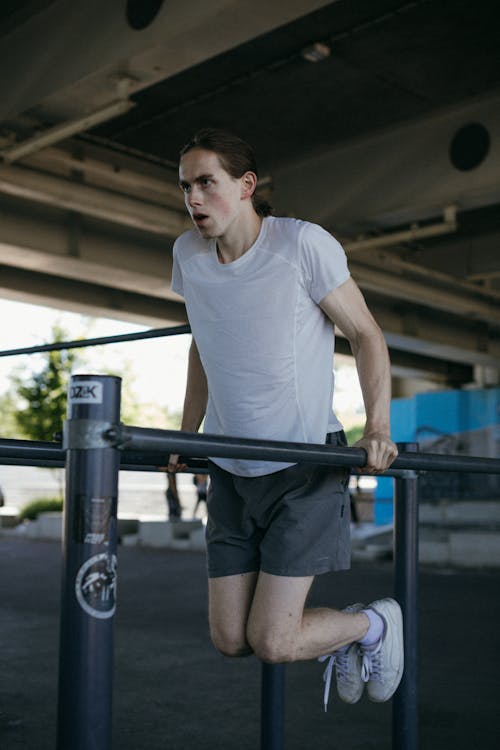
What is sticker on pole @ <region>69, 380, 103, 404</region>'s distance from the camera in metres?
1.18

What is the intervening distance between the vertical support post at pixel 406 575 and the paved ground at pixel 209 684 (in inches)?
50.0

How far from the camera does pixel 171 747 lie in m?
3.45

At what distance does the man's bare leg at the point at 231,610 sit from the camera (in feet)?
7.57

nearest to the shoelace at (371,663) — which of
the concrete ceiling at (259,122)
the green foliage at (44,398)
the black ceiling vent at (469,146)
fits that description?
the concrete ceiling at (259,122)

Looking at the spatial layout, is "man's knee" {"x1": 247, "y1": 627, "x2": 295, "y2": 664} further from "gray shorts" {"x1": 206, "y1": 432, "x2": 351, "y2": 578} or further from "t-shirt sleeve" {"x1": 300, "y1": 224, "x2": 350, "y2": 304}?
"t-shirt sleeve" {"x1": 300, "y1": 224, "x2": 350, "y2": 304}

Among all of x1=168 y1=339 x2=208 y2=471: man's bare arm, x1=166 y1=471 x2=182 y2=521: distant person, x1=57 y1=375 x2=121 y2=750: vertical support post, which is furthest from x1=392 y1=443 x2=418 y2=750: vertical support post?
x1=166 y1=471 x2=182 y2=521: distant person

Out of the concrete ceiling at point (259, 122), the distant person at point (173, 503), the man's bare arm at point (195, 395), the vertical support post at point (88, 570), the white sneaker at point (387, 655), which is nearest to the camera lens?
the vertical support post at point (88, 570)

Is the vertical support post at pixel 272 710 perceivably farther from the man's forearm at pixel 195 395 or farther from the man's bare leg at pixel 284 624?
the man's forearm at pixel 195 395

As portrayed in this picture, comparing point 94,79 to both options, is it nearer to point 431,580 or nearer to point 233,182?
point 233,182

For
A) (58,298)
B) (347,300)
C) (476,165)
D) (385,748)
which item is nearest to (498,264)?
(476,165)

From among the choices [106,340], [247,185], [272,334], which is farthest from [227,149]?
[106,340]

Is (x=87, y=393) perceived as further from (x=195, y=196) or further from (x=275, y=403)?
(x=195, y=196)

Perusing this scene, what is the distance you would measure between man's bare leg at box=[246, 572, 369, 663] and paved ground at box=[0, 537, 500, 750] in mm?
1438

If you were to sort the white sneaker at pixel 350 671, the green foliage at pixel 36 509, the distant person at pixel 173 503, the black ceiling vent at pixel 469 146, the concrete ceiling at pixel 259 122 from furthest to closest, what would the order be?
the green foliage at pixel 36 509, the distant person at pixel 173 503, the black ceiling vent at pixel 469 146, the concrete ceiling at pixel 259 122, the white sneaker at pixel 350 671
